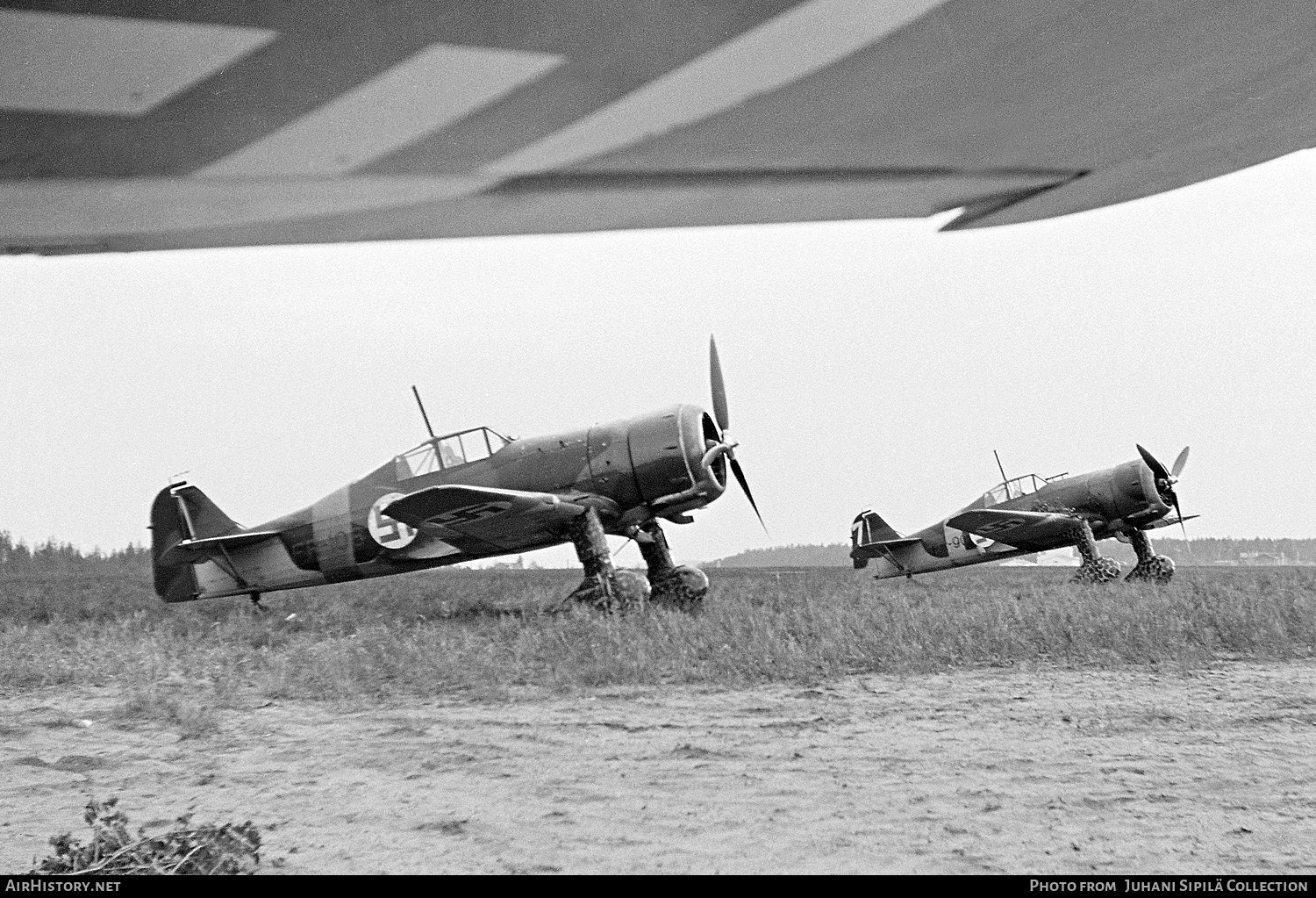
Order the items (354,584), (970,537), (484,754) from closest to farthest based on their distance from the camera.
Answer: (484,754) → (354,584) → (970,537)

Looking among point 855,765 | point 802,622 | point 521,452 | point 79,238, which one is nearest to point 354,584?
point 521,452

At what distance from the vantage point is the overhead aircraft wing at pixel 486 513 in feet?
23.5

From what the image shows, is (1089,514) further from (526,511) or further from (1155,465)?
(526,511)

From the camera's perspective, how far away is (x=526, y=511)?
25.3 feet

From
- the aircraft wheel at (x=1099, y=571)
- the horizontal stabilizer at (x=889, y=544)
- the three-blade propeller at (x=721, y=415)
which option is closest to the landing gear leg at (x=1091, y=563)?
the aircraft wheel at (x=1099, y=571)

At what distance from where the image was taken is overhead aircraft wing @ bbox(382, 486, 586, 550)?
718 centimetres

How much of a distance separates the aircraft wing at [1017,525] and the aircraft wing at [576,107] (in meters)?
12.7

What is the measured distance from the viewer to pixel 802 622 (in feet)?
23.0

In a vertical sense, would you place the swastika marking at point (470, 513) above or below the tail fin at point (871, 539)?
above

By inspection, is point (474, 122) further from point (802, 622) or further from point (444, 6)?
point (802, 622)

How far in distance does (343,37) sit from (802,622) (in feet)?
21.4

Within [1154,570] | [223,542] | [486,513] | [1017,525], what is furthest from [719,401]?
[1154,570]

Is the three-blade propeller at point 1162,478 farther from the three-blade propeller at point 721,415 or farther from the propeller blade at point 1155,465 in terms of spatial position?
the three-blade propeller at point 721,415

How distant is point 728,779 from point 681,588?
17.8ft
